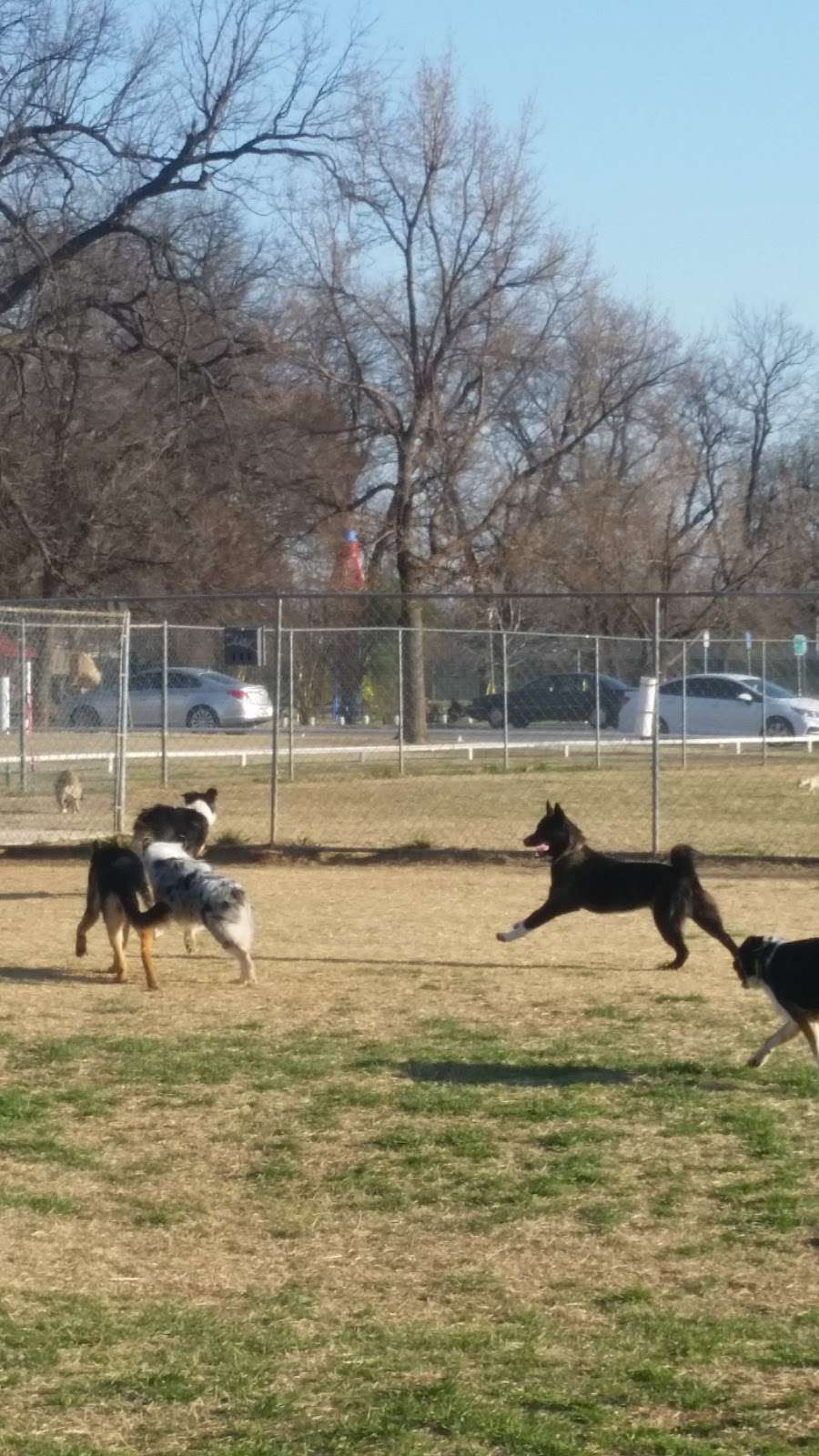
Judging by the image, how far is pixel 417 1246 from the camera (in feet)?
17.6

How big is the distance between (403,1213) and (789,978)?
2.19 m

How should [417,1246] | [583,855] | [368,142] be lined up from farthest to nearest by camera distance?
[368,142] → [583,855] → [417,1246]

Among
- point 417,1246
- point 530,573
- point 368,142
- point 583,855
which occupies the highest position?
point 368,142

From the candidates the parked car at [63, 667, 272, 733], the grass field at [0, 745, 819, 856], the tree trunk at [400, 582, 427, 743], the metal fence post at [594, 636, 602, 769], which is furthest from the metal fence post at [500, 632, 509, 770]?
the parked car at [63, 667, 272, 733]

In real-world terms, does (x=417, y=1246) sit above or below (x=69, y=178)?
below

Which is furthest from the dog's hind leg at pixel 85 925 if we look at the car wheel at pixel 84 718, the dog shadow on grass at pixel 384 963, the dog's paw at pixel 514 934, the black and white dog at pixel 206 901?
the car wheel at pixel 84 718

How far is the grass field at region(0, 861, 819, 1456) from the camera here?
160 inches

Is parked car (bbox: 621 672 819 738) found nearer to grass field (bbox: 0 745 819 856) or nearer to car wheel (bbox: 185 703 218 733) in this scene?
grass field (bbox: 0 745 819 856)

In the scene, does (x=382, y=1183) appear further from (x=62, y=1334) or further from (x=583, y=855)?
(x=583, y=855)

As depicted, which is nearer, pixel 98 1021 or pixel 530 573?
pixel 98 1021

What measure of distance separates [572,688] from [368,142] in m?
10.3

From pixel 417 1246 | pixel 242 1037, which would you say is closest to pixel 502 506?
pixel 242 1037

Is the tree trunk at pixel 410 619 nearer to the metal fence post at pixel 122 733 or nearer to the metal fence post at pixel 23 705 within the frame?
the metal fence post at pixel 122 733

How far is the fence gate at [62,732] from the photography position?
54.9 feet
